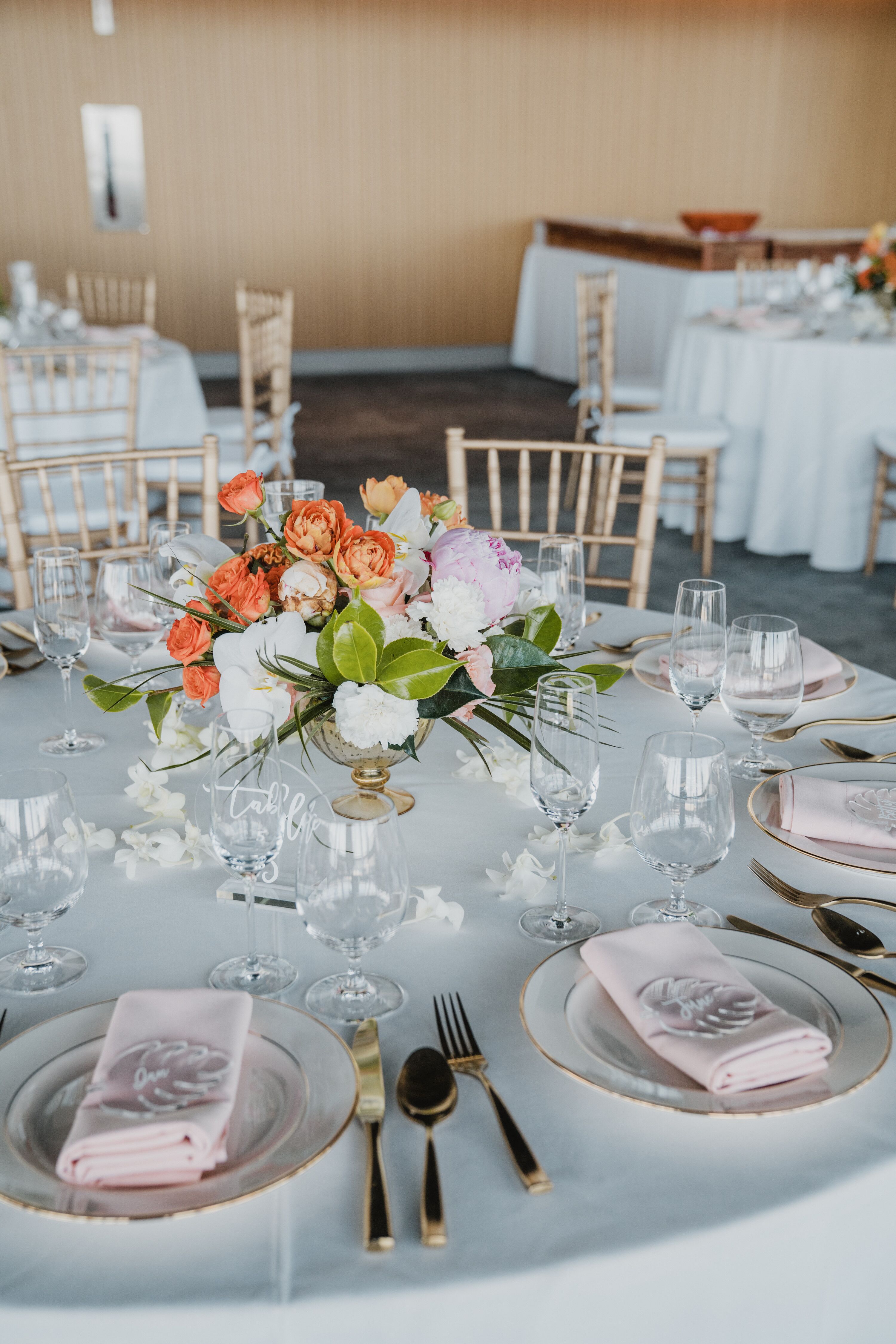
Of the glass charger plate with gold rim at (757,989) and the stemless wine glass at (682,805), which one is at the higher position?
the stemless wine glass at (682,805)

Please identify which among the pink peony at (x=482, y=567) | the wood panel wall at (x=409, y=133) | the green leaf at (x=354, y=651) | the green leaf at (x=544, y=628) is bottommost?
the green leaf at (x=544, y=628)

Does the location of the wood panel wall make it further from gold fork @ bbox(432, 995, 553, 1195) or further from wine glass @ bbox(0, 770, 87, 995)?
gold fork @ bbox(432, 995, 553, 1195)

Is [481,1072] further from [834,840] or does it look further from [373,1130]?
[834,840]

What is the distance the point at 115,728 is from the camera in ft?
4.96

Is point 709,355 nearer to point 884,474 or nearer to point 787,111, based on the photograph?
point 884,474

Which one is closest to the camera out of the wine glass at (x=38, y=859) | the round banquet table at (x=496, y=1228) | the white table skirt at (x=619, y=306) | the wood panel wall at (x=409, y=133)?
the round banquet table at (x=496, y=1228)

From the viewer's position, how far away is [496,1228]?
2.36ft

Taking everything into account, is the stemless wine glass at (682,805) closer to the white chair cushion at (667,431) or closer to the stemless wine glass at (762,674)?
the stemless wine glass at (762,674)

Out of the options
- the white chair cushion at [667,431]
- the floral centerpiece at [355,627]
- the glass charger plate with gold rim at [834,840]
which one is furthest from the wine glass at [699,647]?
the white chair cushion at [667,431]

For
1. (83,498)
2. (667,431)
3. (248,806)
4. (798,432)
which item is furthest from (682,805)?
(798,432)

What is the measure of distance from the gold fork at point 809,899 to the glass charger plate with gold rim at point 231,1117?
0.49 metres

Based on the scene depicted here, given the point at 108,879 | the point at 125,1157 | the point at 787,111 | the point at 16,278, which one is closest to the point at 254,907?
the point at 108,879

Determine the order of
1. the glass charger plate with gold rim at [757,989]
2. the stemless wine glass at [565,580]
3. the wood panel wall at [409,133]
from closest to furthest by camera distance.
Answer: the glass charger plate with gold rim at [757,989] → the stemless wine glass at [565,580] → the wood panel wall at [409,133]

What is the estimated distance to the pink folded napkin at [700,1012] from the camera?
0.82 m
